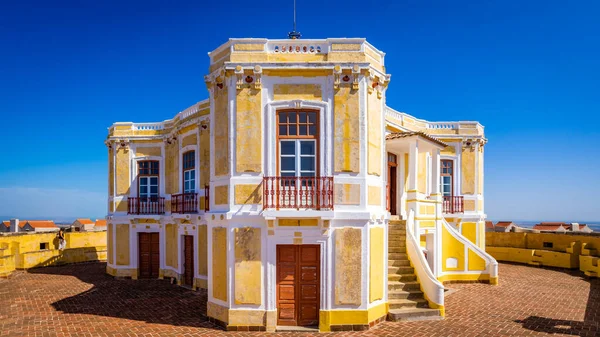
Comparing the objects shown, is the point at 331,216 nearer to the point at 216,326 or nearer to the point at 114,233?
the point at 216,326

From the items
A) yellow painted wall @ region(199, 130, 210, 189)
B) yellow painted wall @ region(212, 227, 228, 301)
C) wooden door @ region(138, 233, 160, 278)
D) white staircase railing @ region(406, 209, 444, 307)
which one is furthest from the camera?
wooden door @ region(138, 233, 160, 278)

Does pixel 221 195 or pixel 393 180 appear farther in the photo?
pixel 393 180

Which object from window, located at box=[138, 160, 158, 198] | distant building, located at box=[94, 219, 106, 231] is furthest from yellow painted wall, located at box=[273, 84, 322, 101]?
distant building, located at box=[94, 219, 106, 231]

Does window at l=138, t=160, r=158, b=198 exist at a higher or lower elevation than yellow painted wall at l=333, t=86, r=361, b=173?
lower

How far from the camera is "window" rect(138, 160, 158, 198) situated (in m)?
19.5

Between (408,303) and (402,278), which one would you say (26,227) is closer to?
(402,278)

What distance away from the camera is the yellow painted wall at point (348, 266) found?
1069 cm

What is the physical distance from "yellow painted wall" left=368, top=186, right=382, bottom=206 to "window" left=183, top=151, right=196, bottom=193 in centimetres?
816

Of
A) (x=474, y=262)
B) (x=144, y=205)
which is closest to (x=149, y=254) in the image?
(x=144, y=205)

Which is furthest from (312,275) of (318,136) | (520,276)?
(520,276)

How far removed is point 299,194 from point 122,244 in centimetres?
1257

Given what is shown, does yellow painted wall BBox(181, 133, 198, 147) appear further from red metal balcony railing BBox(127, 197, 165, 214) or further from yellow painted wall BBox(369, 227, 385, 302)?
yellow painted wall BBox(369, 227, 385, 302)

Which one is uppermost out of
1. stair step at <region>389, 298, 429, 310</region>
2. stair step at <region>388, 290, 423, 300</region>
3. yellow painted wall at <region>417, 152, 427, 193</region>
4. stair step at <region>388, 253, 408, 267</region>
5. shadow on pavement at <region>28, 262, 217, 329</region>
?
yellow painted wall at <region>417, 152, 427, 193</region>

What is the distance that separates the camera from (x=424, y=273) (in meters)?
12.5
